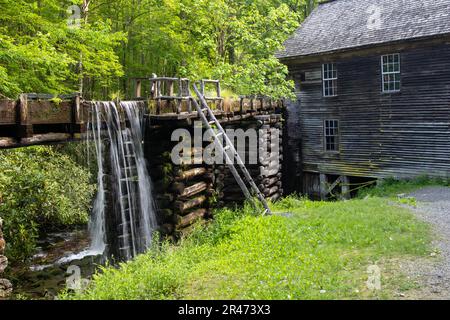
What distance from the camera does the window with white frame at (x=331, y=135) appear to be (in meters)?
21.5

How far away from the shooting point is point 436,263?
773cm

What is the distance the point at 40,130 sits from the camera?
8.35 m

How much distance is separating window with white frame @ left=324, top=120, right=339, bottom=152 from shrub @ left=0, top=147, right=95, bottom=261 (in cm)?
1202

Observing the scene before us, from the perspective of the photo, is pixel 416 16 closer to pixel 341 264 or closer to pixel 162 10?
pixel 162 10

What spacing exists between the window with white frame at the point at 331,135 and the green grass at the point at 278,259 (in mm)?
9304

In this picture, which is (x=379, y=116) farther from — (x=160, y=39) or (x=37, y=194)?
(x=37, y=194)

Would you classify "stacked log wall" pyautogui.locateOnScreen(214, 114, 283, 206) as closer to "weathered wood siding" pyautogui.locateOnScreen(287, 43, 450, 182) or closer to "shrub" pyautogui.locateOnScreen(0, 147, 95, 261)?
"weathered wood siding" pyautogui.locateOnScreen(287, 43, 450, 182)

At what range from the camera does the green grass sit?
6.88m

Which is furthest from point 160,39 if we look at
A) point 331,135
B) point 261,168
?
point 331,135

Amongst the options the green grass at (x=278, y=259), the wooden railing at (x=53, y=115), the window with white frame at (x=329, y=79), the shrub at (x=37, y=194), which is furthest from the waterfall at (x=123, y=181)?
the window with white frame at (x=329, y=79)

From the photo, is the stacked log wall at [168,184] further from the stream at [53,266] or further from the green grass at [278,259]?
the stream at [53,266]

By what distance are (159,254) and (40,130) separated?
3.73 meters
